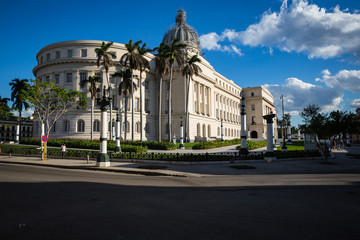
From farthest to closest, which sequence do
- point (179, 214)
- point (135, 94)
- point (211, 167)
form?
point (135, 94), point (211, 167), point (179, 214)

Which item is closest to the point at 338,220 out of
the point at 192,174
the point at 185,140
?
the point at 192,174

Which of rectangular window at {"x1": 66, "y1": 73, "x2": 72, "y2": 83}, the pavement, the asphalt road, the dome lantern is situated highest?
the dome lantern

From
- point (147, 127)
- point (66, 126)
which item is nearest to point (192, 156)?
point (147, 127)

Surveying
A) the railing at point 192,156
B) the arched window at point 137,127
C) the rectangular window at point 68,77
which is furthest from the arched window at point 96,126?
the railing at point 192,156

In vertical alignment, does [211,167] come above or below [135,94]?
below

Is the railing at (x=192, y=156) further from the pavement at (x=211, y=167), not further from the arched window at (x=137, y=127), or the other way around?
the arched window at (x=137, y=127)

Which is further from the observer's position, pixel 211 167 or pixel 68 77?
pixel 68 77

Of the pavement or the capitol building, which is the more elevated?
the capitol building

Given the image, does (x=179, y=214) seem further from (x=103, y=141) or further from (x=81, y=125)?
(x=81, y=125)

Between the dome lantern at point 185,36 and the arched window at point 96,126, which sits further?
the dome lantern at point 185,36

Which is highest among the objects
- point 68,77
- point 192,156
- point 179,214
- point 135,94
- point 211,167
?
point 68,77

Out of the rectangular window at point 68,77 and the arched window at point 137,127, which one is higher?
the rectangular window at point 68,77

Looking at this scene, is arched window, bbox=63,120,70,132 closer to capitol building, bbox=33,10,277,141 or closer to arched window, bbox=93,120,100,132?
capitol building, bbox=33,10,277,141

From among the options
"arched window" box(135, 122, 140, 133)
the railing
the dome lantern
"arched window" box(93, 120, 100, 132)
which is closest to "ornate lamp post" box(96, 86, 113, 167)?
the railing
